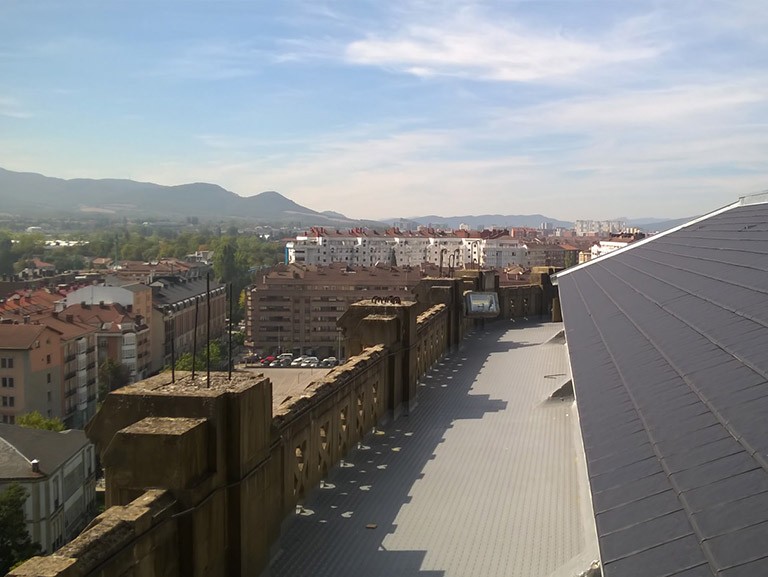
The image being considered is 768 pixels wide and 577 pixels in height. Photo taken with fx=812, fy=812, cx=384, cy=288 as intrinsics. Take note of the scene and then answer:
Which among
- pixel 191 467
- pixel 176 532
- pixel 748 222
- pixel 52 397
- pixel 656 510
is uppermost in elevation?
pixel 748 222

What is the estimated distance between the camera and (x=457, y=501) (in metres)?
9.12

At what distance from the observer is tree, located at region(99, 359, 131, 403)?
62.5m

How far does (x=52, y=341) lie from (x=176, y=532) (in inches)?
2084

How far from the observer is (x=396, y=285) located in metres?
89.6

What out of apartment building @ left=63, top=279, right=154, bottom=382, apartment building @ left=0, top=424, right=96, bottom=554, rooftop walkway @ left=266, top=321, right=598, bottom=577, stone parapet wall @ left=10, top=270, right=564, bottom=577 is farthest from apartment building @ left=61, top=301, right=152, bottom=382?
stone parapet wall @ left=10, top=270, right=564, bottom=577

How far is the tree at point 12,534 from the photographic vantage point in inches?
1071

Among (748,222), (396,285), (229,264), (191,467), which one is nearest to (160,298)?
(396,285)

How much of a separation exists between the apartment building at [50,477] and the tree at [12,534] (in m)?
4.11

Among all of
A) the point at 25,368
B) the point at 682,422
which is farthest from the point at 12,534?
the point at 682,422

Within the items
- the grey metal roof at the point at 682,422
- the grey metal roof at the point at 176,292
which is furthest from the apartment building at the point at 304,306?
the grey metal roof at the point at 682,422

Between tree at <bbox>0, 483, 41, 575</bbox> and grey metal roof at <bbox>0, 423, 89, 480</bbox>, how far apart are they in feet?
16.4

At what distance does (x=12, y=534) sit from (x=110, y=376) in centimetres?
3678

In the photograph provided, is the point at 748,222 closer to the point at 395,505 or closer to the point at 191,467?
the point at 395,505

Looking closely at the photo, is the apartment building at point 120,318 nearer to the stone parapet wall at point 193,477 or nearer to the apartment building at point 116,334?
the apartment building at point 116,334
